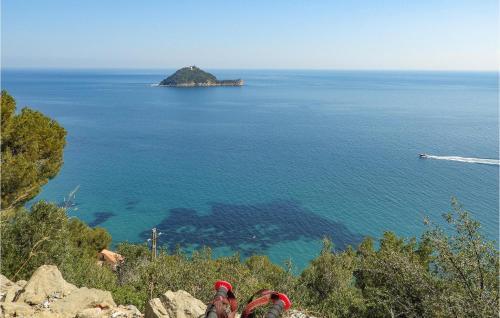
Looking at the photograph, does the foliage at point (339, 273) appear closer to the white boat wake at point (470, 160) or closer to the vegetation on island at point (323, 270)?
the vegetation on island at point (323, 270)

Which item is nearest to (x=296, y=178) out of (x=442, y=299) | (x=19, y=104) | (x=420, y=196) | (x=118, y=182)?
(x=420, y=196)

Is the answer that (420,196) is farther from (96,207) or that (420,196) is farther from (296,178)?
(96,207)

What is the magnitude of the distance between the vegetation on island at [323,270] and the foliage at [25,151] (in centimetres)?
8

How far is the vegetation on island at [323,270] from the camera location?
10.3 m

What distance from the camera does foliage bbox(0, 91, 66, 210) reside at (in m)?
17.8

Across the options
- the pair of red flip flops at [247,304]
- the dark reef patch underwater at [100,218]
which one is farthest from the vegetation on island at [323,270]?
the dark reef patch underwater at [100,218]

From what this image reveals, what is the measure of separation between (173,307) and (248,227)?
41483 millimetres

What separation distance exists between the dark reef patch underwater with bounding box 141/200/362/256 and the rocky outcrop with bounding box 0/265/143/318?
3433cm

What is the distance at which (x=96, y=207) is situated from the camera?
5556 centimetres

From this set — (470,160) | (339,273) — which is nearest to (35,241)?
(339,273)

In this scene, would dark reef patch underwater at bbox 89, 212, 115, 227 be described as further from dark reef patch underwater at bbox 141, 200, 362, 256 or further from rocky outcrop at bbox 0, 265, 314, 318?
rocky outcrop at bbox 0, 265, 314, 318

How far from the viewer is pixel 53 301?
33.1ft

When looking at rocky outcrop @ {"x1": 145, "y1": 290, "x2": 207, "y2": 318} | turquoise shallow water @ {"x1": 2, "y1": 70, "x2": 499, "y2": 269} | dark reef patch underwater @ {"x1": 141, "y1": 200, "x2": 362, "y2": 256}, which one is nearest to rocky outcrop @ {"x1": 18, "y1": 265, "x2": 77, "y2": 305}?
rocky outcrop @ {"x1": 145, "y1": 290, "x2": 207, "y2": 318}

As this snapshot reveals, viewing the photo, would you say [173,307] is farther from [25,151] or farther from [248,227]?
[248,227]
